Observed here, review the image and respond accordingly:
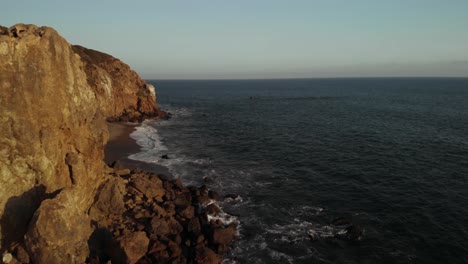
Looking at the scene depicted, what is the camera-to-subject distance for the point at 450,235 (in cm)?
2783

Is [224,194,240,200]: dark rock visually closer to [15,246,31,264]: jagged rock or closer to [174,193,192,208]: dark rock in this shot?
[174,193,192,208]: dark rock

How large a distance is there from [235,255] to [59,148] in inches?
608

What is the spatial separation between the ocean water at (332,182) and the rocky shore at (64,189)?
547 centimetres

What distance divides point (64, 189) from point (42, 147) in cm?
315

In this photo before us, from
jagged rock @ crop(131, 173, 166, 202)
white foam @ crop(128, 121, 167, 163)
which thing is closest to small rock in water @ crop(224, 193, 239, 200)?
jagged rock @ crop(131, 173, 166, 202)

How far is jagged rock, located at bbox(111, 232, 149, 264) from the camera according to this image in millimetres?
22203

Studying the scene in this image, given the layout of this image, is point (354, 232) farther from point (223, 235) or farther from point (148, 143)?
point (148, 143)

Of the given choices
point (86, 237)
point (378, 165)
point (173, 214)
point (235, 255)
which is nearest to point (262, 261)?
point (235, 255)

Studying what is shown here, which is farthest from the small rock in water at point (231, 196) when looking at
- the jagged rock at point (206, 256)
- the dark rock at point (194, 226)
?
the jagged rock at point (206, 256)

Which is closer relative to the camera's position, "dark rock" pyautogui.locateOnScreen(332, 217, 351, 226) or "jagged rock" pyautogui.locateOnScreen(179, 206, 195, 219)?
"jagged rock" pyautogui.locateOnScreen(179, 206, 195, 219)

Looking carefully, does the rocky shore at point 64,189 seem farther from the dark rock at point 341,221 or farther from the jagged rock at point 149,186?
the dark rock at point 341,221

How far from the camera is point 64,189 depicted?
814 inches

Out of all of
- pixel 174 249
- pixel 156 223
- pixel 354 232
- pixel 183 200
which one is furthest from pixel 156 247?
pixel 354 232

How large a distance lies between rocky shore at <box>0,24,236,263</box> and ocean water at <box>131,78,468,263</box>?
17.9ft
